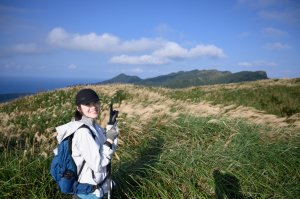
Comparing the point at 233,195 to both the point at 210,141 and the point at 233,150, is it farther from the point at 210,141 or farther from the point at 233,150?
the point at 210,141

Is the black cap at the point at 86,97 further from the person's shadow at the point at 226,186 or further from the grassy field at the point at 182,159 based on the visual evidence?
the person's shadow at the point at 226,186

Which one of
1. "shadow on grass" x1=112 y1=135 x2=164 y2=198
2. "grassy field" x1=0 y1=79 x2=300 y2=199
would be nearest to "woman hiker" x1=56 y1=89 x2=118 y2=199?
"grassy field" x1=0 y1=79 x2=300 y2=199

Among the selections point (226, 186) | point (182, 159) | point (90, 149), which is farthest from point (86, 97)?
point (226, 186)

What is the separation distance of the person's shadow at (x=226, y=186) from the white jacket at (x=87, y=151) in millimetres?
2746

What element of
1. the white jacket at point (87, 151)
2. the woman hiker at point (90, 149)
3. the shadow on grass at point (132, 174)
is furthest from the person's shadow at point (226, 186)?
the white jacket at point (87, 151)

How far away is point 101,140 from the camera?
383 cm

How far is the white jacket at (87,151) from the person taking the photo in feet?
11.1

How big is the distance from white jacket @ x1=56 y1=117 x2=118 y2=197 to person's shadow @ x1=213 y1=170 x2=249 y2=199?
2746mm

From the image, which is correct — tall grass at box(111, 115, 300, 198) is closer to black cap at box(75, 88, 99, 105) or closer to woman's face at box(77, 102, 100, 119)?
woman's face at box(77, 102, 100, 119)

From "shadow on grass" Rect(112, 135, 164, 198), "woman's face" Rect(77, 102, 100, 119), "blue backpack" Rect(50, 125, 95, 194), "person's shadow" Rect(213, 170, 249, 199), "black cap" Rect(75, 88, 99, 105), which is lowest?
"person's shadow" Rect(213, 170, 249, 199)

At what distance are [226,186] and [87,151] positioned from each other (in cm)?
333

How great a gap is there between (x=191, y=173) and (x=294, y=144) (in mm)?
3135

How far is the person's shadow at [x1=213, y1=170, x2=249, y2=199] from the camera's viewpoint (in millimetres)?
5547

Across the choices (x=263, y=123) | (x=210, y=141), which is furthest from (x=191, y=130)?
(x=263, y=123)
